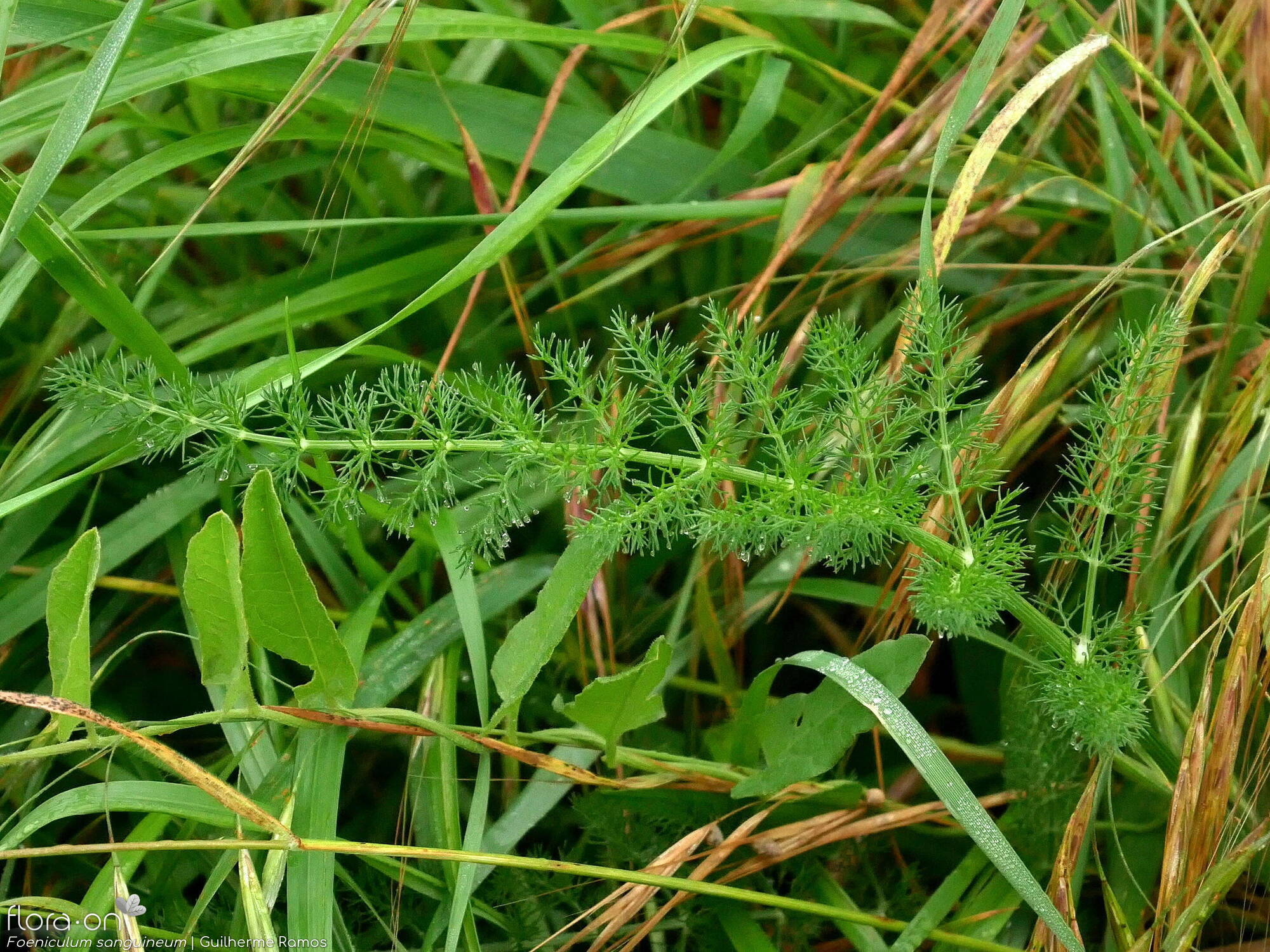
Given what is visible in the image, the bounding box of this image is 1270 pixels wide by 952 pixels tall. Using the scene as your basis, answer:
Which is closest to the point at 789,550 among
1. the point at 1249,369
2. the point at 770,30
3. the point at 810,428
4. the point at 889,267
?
the point at 810,428

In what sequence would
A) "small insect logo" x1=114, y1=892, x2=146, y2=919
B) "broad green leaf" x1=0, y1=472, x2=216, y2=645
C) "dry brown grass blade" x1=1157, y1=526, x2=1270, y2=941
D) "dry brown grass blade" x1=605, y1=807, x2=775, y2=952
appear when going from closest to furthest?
"small insect logo" x1=114, y1=892, x2=146, y2=919 < "dry brown grass blade" x1=1157, y1=526, x2=1270, y2=941 < "dry brown grass blade" x1=605, y1=807, x2=775, y2=952 < "broad green leaf" x1=0, y1=472, x2=216, y2=645

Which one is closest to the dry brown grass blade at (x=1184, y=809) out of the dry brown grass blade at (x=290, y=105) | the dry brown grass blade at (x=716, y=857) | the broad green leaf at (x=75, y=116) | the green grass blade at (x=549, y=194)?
the dry brown grass blade at (x=716, y=857)

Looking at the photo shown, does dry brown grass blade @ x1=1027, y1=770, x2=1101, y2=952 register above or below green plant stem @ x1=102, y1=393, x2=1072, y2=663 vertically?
below

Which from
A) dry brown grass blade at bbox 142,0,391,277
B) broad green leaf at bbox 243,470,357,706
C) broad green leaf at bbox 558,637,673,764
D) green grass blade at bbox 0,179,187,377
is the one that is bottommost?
broad green leaf at bbox 558,637,673,764

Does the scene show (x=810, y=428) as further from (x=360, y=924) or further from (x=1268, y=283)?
(x=360, y=924)

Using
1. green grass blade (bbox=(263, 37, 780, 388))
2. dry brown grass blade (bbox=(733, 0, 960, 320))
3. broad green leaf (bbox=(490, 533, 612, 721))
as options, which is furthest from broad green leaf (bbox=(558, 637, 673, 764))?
dry brown grass blade (bbox=(733, 0, 960, 320))

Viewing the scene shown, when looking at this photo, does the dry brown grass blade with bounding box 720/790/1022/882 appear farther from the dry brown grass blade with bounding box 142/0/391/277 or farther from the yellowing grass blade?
the dry brown grass blade with bounding box 142/0/391/277

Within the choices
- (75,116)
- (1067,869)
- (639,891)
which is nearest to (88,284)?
(75,116)
